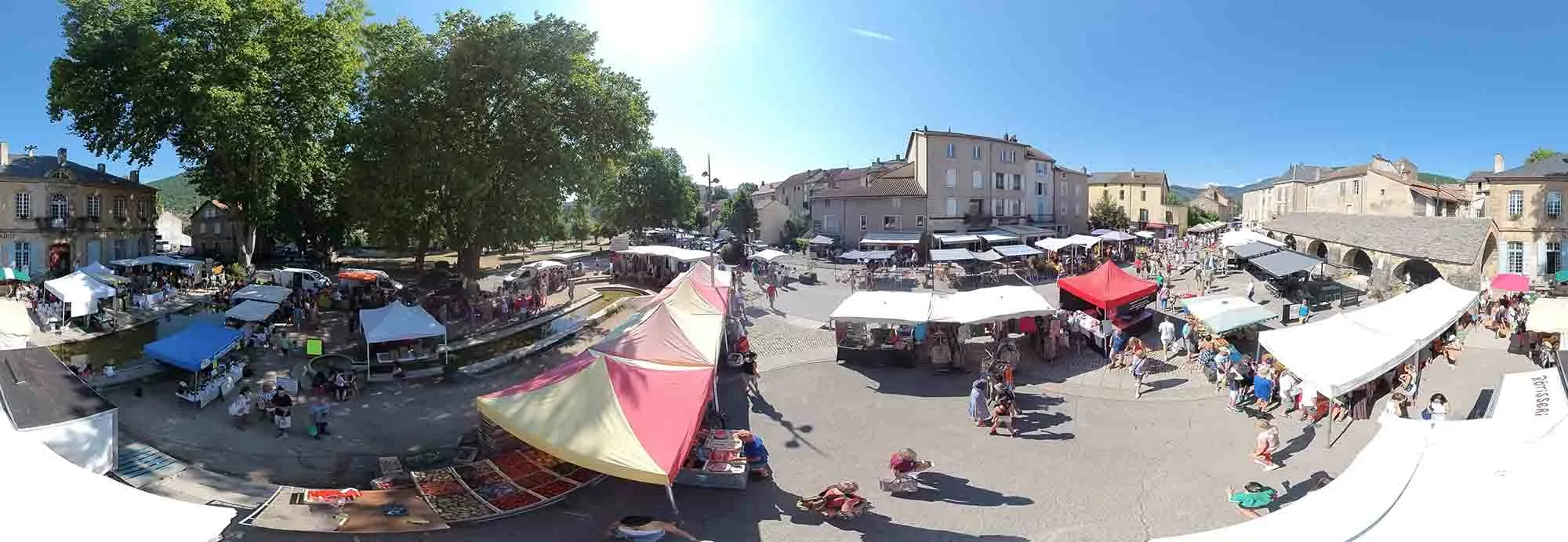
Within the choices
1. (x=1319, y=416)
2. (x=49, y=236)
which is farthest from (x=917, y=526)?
(x=49, y=236)

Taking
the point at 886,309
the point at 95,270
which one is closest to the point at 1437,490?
the point at 886,309

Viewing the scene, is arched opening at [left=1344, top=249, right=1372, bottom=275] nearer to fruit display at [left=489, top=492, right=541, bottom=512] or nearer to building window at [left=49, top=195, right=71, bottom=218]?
fruit display at [left=489, top=492, right=541, bottom=512]

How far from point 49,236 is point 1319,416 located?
152 ft

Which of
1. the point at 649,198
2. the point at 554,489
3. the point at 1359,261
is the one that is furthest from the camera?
the point at 649,198

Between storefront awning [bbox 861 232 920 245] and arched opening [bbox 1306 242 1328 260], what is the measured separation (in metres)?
20.9

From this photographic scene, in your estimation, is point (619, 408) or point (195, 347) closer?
point (619, 408)

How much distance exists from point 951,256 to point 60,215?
41098 millimetres

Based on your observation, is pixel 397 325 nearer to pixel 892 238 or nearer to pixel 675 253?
pixel 675 253

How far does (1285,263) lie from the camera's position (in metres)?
24.3

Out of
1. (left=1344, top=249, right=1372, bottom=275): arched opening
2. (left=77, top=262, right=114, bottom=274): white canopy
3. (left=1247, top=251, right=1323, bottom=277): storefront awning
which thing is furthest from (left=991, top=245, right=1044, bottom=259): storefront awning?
(left=77, top=262, right=114, bottom=274): white canopy

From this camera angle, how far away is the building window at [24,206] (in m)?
29.7

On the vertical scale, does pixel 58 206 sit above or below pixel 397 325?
above

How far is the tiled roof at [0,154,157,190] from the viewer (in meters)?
29.9

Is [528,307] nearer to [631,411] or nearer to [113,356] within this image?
[113,356]
